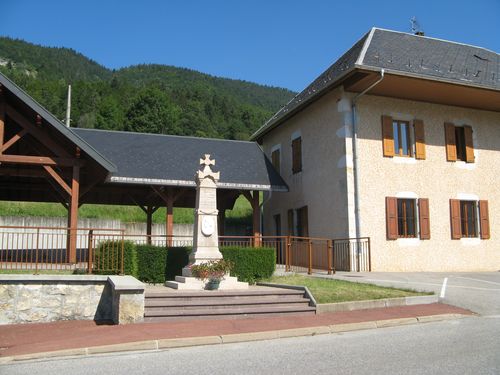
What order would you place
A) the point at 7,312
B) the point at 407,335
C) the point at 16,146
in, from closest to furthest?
the point at 407,335 → the point at 7,312 → the point at 16,146

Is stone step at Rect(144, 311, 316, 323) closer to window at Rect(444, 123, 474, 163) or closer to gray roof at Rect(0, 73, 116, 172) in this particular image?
gray roof at Rect(0, 73, 116, 172)

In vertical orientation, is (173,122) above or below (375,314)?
above

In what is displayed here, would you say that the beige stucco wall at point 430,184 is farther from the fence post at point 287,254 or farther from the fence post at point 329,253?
the fence post at point 287,254

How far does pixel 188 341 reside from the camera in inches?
315

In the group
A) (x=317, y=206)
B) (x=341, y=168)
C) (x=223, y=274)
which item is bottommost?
(x=223, y=274)

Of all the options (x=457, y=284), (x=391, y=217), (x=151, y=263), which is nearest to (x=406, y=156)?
(x=391, y=217)

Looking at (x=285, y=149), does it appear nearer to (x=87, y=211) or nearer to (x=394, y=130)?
(x=394, y=130)

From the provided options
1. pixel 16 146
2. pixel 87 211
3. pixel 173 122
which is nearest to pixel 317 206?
pixel 16 146

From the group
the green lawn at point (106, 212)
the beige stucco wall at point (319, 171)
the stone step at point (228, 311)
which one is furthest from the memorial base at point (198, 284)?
the green lawn at point (106, 212)

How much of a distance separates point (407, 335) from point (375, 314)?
2.05m

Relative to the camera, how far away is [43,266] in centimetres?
1309

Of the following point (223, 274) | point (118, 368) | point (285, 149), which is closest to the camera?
point (118, 368)

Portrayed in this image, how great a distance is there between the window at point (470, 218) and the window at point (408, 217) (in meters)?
1.31

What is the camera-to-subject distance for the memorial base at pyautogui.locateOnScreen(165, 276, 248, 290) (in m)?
12.3
